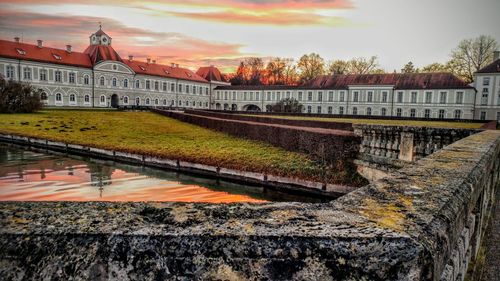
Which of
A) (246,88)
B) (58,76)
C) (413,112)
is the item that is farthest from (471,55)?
(58,76)

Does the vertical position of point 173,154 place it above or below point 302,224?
below

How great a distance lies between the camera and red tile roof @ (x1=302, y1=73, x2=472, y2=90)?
5078 cm

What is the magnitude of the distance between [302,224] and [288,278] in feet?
0.61

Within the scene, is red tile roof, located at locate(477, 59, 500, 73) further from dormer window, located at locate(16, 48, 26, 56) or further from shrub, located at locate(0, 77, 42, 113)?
dormer window, located at locate(16, 48, 26, 56)

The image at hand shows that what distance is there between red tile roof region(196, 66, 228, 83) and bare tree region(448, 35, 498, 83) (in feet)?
161

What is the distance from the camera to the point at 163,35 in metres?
6.44

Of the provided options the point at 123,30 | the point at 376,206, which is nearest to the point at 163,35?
the point at 123,30

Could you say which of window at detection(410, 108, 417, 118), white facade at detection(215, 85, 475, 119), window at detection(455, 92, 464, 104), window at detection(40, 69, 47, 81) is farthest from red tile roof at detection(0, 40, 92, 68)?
window at detection(455, 92, 464, 104)

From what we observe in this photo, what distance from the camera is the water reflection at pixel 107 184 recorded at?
9.05 meters

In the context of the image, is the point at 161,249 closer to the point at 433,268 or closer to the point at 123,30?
the point at 433,268

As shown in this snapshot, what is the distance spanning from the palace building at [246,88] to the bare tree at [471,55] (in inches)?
113

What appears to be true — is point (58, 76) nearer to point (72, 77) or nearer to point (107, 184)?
point (72, 77)

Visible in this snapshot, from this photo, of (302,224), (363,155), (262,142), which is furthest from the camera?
(262,142)

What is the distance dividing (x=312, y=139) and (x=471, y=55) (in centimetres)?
5726
